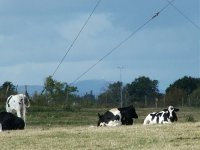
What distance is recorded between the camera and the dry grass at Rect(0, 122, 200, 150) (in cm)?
1670

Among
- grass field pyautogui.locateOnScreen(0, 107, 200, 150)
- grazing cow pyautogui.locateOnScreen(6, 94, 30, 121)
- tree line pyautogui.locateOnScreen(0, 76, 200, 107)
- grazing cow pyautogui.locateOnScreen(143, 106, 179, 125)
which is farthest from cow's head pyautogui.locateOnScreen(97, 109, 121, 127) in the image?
tree line pyautogui.locateOnScreen(0, 76, 200, 107)

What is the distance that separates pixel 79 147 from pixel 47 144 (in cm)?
112

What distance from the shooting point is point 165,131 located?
19.6m

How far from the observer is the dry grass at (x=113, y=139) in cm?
1670

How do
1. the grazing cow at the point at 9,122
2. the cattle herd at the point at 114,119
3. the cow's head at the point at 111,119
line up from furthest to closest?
the cow's head at the point at 111,119, the cattle herd at the point at 114,119, the grazing cow at the point at 9,122

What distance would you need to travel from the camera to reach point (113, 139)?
18.1m

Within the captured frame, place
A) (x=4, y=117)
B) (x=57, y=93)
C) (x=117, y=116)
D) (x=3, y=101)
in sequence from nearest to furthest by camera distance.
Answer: (x=4, y=117)
(x=117, y=116)
(x=3, y=101)
(x=57, y=93)

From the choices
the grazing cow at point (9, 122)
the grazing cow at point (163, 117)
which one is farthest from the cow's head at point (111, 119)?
the grazing cow at point (9, 122)

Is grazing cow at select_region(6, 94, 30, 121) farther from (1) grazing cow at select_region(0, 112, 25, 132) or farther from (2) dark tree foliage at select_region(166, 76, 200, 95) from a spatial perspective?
(2) dark tree foliage at select_region(166, 76, 200, 95)

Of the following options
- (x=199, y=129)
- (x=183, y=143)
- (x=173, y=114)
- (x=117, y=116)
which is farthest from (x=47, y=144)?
(x=173, y=114)

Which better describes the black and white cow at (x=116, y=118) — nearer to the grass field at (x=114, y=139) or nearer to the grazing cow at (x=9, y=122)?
the grazing cow at (x=9, y=122)

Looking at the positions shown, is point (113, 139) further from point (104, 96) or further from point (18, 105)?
point (104, 96)

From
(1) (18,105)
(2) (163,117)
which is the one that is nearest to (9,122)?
(1) (18,105)

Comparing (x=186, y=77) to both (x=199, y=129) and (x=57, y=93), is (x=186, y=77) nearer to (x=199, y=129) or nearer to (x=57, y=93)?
(x=57, y=93)
